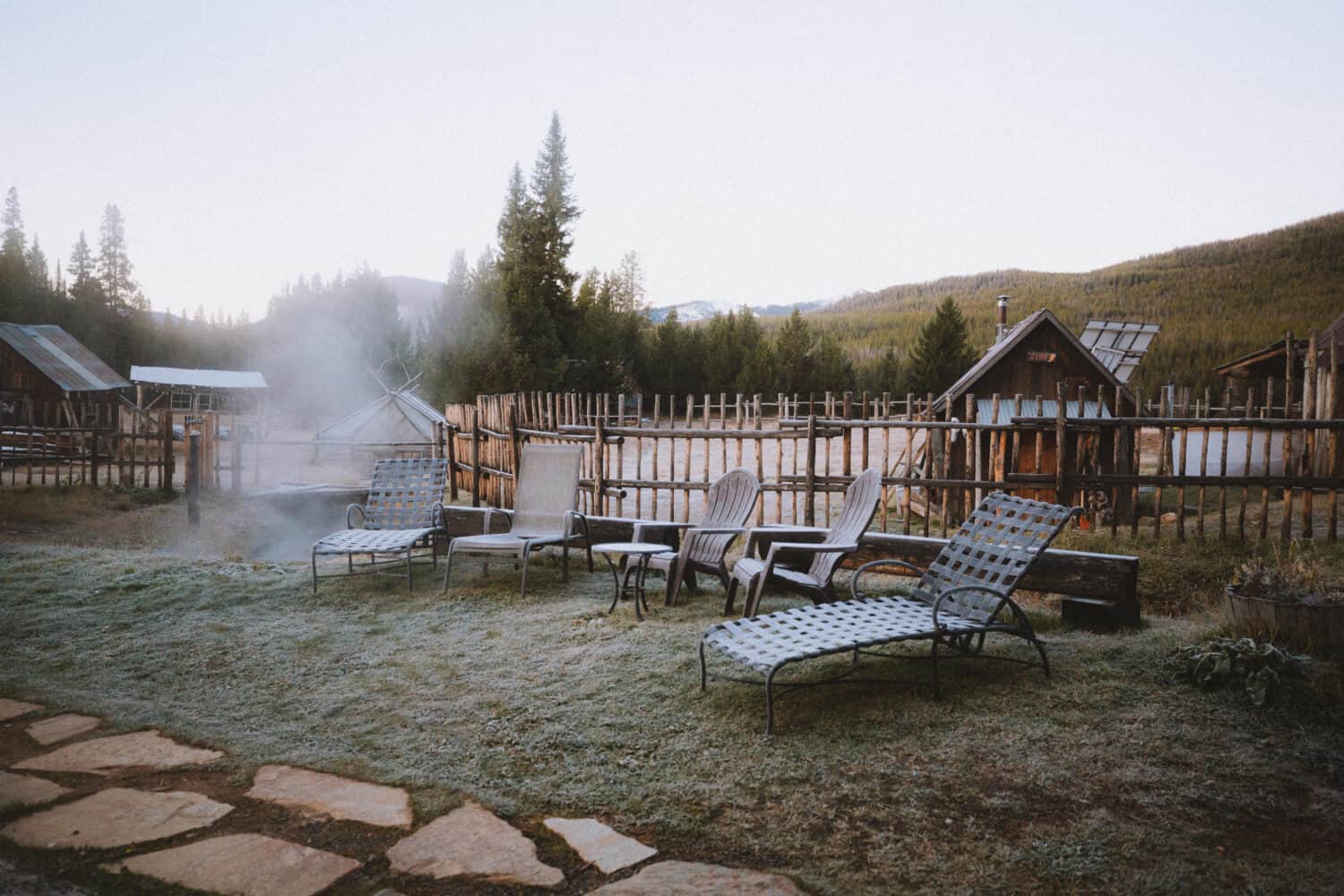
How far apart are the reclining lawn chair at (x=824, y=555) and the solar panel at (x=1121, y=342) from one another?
55.3ft

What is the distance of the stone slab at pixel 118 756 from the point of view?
281cm

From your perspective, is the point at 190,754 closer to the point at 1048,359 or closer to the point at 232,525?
the point at 232,525

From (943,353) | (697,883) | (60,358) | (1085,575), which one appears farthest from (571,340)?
(697,883)

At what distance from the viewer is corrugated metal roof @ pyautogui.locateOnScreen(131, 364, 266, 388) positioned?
3453 centimetres

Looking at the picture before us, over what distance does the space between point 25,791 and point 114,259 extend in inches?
2443

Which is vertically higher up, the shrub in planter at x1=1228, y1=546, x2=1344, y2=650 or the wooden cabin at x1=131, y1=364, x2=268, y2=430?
the wooden cabin at x1=131, y1=364, x2=268, y2=430

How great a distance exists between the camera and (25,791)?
259cm

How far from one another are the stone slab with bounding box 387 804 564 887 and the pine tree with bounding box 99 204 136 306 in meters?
61.2

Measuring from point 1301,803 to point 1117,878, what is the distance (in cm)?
95

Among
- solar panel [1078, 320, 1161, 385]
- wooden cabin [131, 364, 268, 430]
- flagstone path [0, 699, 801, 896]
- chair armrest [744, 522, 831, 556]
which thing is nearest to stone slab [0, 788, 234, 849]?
flagstone path [0, 699, 801, 896]

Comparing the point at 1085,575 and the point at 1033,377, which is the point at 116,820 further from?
the point at 1033,377

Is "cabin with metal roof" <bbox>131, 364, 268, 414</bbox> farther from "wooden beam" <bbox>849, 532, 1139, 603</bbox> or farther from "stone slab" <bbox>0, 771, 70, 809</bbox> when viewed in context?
"wooden beam" <bbox>849, 532, 1139, 603</bbox>

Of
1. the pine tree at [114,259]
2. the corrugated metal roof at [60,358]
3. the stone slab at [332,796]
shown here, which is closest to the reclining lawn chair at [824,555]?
the stone slab at [332,796]

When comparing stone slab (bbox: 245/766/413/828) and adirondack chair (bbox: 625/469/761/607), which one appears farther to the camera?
adirondack chair (bbox: 625/469/761/607)
